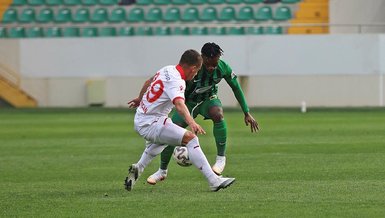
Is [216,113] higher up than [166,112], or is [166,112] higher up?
[166,112]

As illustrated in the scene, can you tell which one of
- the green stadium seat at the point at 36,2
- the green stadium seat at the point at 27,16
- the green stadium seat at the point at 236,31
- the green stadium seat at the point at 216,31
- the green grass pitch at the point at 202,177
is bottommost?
the green stadium seat at the point at 236,31

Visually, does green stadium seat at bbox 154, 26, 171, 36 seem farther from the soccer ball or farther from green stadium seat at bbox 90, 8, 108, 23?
the soccer ball

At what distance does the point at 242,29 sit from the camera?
109ft

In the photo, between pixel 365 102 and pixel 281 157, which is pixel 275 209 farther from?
pixel 365 102

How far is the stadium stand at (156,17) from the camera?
1312 inches

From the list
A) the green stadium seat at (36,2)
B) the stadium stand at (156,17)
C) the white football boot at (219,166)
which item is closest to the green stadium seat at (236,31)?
the stadium stand at (156,17)

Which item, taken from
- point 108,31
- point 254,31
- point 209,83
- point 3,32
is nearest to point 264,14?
point 254,31

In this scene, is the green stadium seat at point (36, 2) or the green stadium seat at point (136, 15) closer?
the green stadium seat at point (136, 15)

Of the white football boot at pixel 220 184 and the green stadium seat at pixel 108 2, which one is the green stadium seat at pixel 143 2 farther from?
the white football boot at pixel 220 184

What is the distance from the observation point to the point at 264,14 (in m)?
34.6

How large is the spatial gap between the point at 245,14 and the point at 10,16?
8.40 m

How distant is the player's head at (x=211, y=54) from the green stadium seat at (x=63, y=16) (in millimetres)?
23398

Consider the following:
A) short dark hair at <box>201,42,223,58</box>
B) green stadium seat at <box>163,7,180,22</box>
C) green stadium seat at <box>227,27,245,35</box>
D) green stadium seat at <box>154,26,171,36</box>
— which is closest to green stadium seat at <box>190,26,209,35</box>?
green stadium seat at <box>227,27,245,35</box>

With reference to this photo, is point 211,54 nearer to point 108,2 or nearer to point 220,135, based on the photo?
point 220,135
